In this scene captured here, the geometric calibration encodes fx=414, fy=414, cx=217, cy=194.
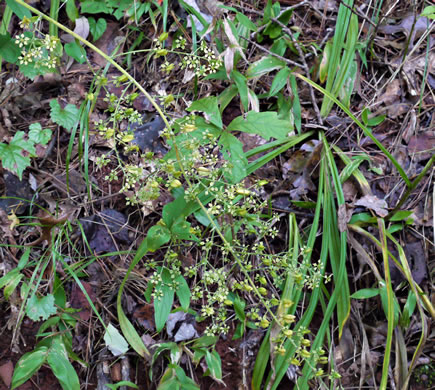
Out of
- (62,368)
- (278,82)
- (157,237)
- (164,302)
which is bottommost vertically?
(62,368)

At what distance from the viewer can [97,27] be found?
7.89 ft

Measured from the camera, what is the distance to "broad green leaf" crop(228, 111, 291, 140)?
1.77 metres

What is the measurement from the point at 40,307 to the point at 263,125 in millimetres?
1292

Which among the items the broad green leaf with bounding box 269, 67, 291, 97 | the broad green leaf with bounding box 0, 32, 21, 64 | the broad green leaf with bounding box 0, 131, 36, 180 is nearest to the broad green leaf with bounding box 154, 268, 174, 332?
the broad green leaf with bounding box 0, 131, 36, 180

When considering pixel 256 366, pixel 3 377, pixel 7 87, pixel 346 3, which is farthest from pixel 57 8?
pixel 256 366

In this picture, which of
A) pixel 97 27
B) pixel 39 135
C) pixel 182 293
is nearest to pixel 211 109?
pixel 182 293

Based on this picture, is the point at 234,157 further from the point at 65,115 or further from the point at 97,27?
the point at 97,27

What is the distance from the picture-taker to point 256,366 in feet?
6.31

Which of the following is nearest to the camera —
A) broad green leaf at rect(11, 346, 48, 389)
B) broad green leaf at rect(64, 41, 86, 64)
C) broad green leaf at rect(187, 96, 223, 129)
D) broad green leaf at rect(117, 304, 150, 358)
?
broad green leaf at rect(11, 346, 48, 389)

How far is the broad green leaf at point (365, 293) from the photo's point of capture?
→ 6.37 feet

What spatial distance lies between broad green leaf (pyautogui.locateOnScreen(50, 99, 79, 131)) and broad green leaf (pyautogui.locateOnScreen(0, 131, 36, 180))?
19cm

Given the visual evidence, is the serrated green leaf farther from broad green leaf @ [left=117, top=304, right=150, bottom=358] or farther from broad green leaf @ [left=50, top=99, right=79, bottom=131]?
broad green leaf @ [left=50, top=99, right=79, bottom=131]

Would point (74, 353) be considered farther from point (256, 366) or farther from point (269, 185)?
point (269, 185)

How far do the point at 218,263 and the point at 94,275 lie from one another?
63cm
